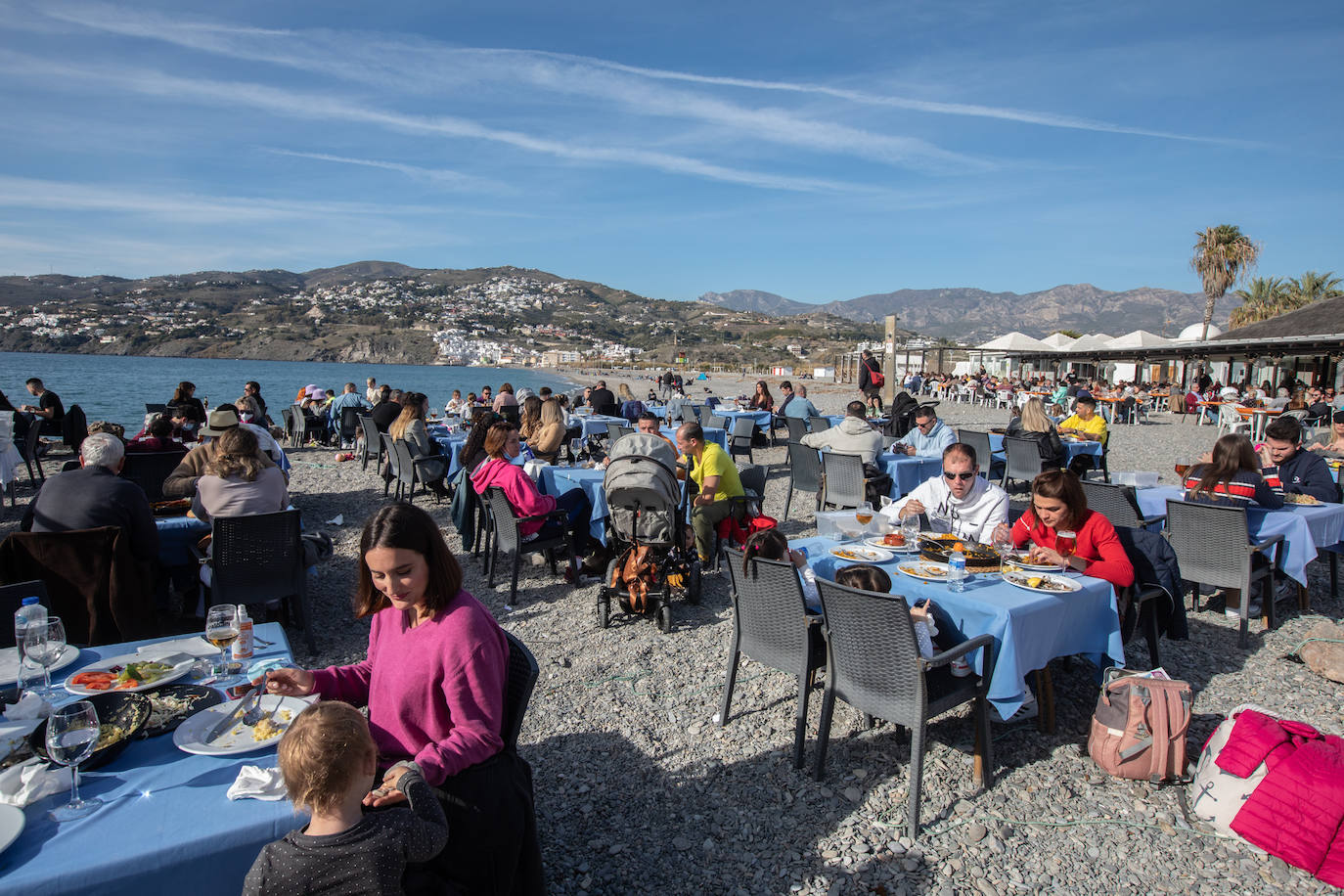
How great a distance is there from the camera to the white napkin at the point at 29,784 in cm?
164

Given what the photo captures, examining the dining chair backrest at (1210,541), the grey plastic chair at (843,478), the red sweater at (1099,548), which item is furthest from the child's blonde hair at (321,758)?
the grey plastic chair at (843,478)

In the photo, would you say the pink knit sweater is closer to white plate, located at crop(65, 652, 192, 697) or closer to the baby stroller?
white plate, located at crop(65, 652, 192, 697)

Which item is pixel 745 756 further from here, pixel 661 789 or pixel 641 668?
pixel 641 668

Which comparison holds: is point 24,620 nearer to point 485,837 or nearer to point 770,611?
point 485,837

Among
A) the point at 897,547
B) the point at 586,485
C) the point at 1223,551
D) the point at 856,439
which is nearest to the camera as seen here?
the point at 897,547

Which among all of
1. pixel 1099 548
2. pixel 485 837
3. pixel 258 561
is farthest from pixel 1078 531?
pixel 258 561

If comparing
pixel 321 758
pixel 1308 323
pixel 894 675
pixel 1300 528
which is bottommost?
pixel 894 675

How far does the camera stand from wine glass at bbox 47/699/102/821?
5.34 ft

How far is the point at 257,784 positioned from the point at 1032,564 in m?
3.41

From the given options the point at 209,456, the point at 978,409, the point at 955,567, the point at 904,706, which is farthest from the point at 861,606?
the point at 978,409

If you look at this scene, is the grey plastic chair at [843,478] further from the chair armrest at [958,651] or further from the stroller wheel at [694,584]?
the chair armrest at [958,651]

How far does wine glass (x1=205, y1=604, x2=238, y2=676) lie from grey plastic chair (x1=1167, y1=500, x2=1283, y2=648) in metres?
5.19

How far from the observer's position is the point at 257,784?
1716 millimetres

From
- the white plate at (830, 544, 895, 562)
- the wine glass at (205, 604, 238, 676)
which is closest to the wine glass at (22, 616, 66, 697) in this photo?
the wine glass at (205, 604, 238, 676)
